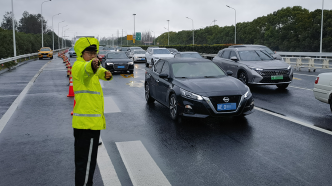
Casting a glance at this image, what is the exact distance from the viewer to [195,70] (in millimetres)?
8750

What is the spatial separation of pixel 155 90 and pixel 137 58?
2556 cm

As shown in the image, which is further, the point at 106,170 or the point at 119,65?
the point at 119,65

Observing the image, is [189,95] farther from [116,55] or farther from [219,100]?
[116,55]

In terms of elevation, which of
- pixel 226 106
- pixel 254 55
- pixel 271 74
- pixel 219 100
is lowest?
pixel 226 106

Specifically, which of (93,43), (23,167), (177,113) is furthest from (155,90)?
(93,43)

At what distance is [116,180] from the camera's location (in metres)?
4.28

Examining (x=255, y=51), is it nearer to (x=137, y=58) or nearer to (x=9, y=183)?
(x=9, y=183)

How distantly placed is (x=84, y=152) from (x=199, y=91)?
3.98 m

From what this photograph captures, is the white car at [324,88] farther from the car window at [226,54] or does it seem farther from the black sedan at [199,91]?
the car window at [226,54]

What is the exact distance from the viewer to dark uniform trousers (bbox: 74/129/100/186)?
366 centimetres

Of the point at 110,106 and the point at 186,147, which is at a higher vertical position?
the point at 110,106

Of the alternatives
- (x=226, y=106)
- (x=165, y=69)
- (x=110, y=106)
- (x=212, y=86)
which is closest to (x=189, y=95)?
(x=212, y=86)

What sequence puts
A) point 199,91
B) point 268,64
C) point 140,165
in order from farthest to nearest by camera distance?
point 268,64
point 199,91
point 140,165

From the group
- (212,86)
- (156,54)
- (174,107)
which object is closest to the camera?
(212,86)
